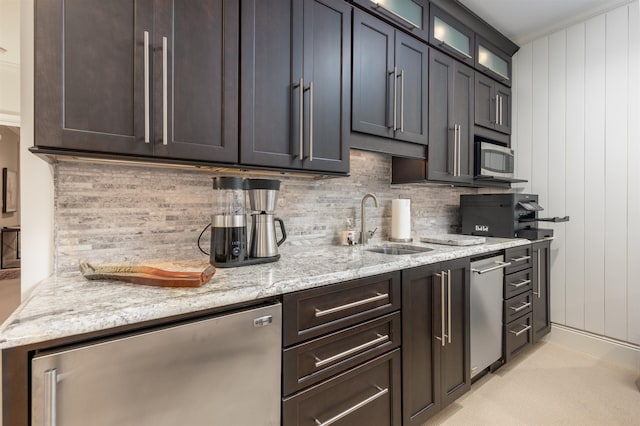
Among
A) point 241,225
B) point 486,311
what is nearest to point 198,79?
point 241,225

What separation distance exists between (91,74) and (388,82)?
4.84ft

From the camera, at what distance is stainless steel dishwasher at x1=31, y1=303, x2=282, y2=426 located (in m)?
0.69

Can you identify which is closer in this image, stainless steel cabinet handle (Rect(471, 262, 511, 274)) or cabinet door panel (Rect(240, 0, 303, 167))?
cabinet door panel (Rect(240, 0, 303, 167))

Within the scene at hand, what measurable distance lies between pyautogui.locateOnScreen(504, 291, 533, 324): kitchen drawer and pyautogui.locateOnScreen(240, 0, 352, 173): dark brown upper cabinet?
1594mm

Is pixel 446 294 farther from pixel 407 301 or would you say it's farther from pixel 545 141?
pixel 545 141

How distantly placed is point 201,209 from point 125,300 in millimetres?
699

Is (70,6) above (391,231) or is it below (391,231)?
above

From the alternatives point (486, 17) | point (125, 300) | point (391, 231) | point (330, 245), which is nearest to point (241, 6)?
point (125, 300)

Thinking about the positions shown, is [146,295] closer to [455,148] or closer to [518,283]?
[455,148]

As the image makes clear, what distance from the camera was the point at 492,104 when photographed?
258 centimetres

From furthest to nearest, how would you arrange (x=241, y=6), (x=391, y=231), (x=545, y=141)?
(x=545, y=141), (x=391, y=231), (x=241, y=6)

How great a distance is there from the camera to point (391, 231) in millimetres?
2232

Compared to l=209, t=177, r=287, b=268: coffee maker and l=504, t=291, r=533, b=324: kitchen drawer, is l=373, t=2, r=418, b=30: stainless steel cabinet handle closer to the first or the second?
l=209, t=177, r=287, b=268: coffee maker

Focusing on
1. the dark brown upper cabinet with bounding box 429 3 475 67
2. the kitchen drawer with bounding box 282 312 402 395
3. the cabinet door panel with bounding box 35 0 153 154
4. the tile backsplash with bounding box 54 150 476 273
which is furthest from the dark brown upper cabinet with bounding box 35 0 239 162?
the dark brown upper cabinet with bounding box 429 3 475 67
